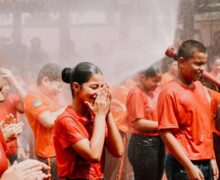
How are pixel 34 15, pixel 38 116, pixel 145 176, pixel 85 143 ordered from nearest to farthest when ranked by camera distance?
pixel 85 143, pixel 38 116, pixel 145 176, pixel 34 15

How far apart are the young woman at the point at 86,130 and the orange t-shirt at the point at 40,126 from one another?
1.37 meters

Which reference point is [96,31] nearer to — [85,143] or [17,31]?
[17,31]

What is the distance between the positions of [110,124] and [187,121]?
0.72m

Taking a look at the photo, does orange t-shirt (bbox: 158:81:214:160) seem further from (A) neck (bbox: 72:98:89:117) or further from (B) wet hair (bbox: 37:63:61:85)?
(B) wet hair (bbox: 37:63:61:85)

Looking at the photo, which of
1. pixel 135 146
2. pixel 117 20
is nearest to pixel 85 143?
pixel 135 146

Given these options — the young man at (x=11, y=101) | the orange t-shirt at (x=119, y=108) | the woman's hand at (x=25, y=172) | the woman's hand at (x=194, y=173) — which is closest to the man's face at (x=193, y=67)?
the woman's hand at (x=194, y=173)

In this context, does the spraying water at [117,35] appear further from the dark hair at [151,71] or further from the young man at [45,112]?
the young man at [45,112]

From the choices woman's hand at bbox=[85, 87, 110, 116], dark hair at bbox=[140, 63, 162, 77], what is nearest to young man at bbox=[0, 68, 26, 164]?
dark hair at bbox=[140, 63, 162, 77]

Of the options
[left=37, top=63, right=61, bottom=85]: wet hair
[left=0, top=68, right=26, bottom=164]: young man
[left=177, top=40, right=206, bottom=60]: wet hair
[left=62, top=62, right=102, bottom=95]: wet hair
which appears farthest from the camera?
[left=0, top=68, right=26, bottom=164]: young man

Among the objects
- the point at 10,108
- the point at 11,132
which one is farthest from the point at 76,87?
the point at 10,108

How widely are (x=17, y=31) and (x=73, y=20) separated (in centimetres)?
107

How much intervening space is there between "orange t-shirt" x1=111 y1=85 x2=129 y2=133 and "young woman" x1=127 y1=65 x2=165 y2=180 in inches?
31.6

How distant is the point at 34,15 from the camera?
772 centimetres

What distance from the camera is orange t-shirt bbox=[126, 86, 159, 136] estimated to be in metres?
5.78
